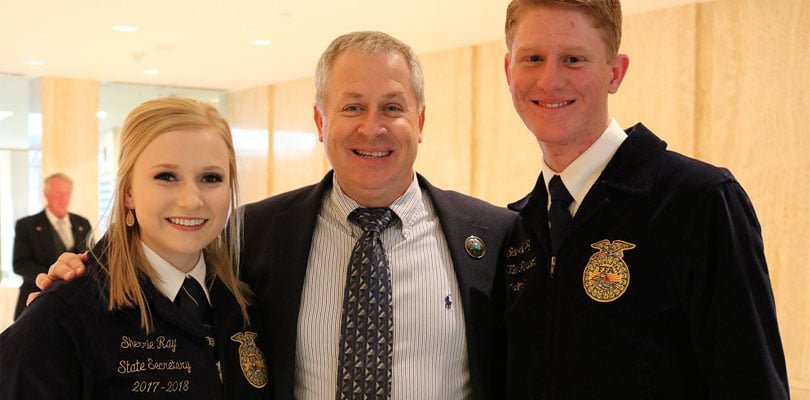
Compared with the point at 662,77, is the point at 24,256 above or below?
below

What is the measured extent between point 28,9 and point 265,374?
706 cm

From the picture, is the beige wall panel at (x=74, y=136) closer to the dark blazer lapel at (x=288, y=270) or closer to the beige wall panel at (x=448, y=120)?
the beige wall panel at (x=448, y=120)

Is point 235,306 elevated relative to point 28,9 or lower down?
lower down

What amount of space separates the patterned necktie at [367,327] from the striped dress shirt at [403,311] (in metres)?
0.04

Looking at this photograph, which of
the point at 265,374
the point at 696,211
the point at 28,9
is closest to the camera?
the point at 696,211

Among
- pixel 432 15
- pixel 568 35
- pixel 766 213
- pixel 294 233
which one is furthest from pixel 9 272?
pixel 568 35

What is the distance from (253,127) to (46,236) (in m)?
6.94

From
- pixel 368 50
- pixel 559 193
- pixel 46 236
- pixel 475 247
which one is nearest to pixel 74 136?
pixel 46 236

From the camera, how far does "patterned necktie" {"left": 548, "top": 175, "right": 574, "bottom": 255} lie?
2219 mm

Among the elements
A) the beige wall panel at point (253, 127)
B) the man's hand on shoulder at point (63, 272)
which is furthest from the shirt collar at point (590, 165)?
the beige wall panel at point (253, 127)

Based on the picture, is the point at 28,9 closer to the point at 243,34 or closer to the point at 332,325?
the point at 243,34

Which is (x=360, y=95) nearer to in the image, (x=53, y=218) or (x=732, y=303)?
(x=732, y=303)

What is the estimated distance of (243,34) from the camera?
966cm

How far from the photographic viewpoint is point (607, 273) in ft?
6.89
